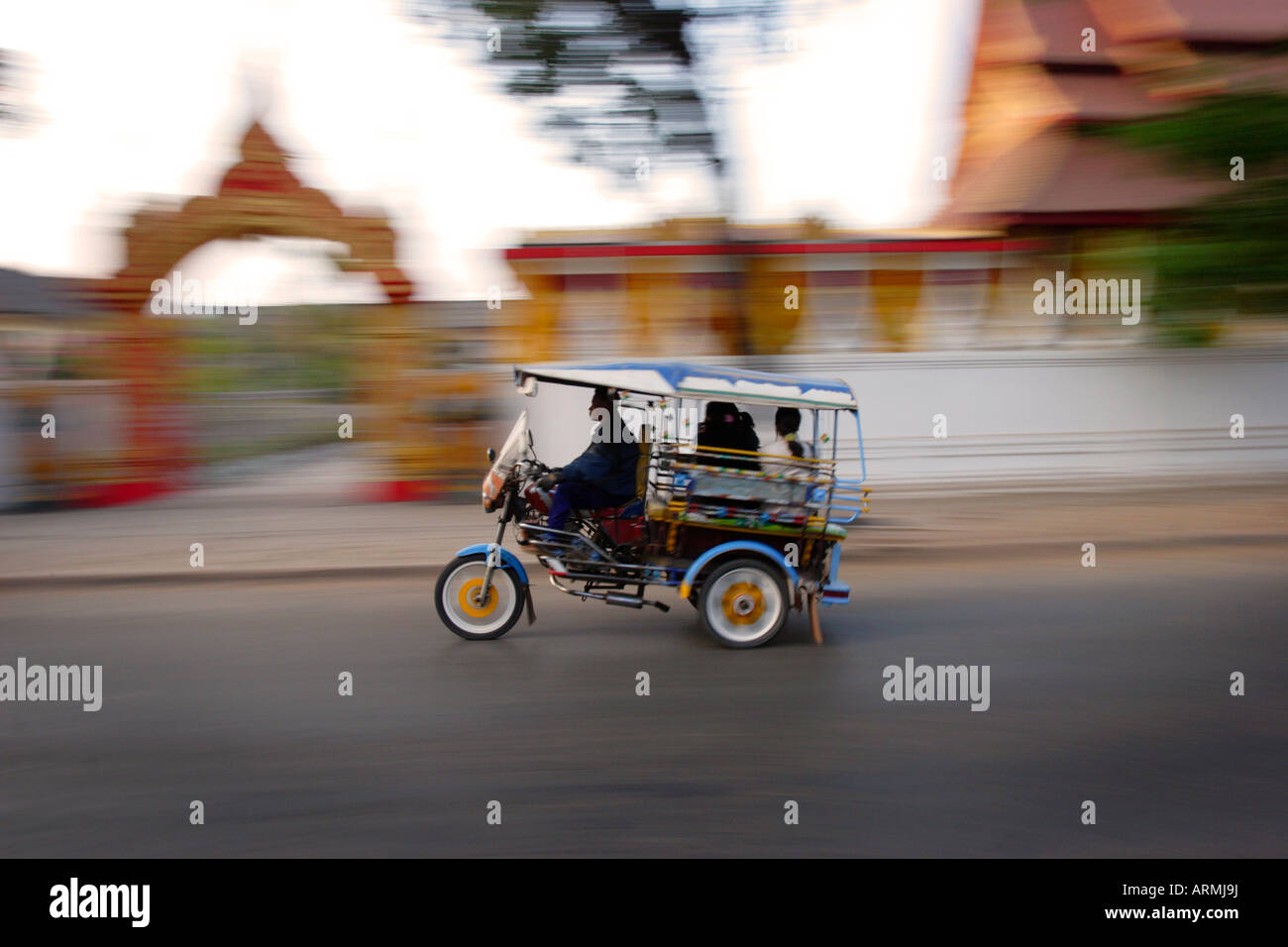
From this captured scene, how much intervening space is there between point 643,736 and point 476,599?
2097 mm

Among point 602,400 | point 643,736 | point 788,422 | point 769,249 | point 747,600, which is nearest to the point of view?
point 643,736

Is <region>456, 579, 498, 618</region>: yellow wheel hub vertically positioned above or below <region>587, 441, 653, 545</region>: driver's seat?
below

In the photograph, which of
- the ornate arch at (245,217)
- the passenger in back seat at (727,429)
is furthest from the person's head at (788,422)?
the ornate arch at (245,217)

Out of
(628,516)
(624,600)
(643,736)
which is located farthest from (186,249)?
(643,736)

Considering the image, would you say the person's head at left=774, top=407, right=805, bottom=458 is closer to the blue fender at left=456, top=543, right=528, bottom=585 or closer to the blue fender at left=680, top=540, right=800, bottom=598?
the blue fender at left=680, top=540, right=800, bottom=598

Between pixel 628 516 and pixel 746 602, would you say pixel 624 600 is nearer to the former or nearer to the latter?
pixel 628 516

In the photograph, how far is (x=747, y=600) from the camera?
6.49 metres

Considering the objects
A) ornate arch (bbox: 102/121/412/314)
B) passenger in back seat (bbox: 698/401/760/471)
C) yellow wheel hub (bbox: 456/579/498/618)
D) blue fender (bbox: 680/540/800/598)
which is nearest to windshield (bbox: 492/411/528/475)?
yellow wheel hub (bbox: 456/579/498/618)

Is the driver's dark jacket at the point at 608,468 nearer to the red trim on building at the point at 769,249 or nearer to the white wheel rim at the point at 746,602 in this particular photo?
the white wheel rim at the point at 746,602

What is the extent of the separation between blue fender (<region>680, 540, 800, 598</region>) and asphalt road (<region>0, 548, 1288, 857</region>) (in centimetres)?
44

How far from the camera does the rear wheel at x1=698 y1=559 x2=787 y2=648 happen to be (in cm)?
645

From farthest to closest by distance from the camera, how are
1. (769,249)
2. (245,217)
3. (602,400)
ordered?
(769,249), (245,217), (602,400)

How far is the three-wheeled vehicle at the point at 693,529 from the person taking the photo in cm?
643

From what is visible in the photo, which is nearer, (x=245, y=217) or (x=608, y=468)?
(x=608, y=468)
